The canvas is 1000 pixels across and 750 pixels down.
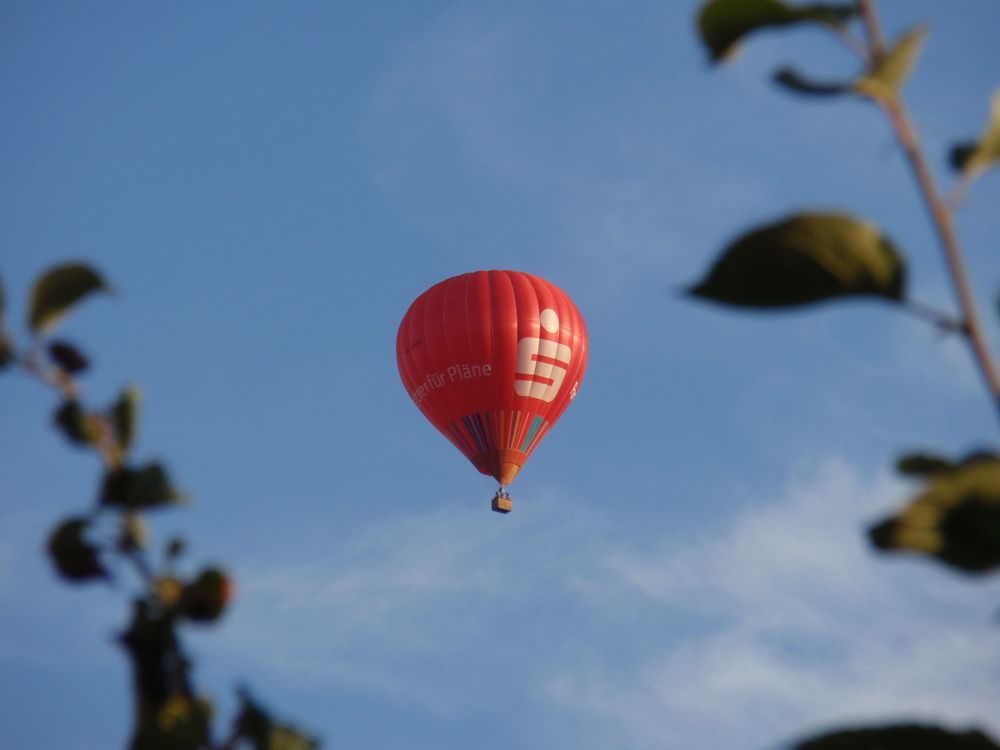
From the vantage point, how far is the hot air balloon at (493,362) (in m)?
37.9

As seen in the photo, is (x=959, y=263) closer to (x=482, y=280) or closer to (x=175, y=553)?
(x=175, y=553)

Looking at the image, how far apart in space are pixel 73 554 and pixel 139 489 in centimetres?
21

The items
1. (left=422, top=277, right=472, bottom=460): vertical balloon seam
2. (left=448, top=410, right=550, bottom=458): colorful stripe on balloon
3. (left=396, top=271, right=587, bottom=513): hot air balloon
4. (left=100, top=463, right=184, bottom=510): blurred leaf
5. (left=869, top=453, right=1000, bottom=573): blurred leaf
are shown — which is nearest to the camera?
(left=869, top=453, right=1000, bottom=573): blurred leaf

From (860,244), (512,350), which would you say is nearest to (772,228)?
→ (860,244)

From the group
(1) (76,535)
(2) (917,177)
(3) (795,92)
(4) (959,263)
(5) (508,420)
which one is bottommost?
(1) (76,535)

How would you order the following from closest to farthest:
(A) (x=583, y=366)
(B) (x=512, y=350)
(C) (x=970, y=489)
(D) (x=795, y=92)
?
1. (C) (x=970, y=489)
2. (D) (x=795, y=92)
3. (B) (x=512, y=350)
4. (A) (x=583, y=366)

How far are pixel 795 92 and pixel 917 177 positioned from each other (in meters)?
0.35

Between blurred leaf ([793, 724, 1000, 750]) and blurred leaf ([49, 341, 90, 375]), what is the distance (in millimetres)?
1924

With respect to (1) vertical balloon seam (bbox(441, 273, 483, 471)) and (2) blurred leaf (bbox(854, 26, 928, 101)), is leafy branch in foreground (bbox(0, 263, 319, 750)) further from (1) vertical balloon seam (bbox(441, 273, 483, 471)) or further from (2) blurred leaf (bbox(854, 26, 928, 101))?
(1) vertical balloon seam (bbox(441, 273, 483, 471))

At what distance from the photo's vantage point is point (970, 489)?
2.50m

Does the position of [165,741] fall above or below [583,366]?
below

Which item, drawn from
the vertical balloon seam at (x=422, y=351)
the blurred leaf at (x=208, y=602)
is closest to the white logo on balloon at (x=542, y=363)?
the vertical balloon seam at (x=422, y=351)

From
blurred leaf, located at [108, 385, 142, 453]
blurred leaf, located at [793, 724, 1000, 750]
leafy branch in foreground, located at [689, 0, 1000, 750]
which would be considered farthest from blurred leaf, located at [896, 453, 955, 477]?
blurred leaf, located at [108, 385, 142, 453]

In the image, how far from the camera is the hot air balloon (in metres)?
37.9
